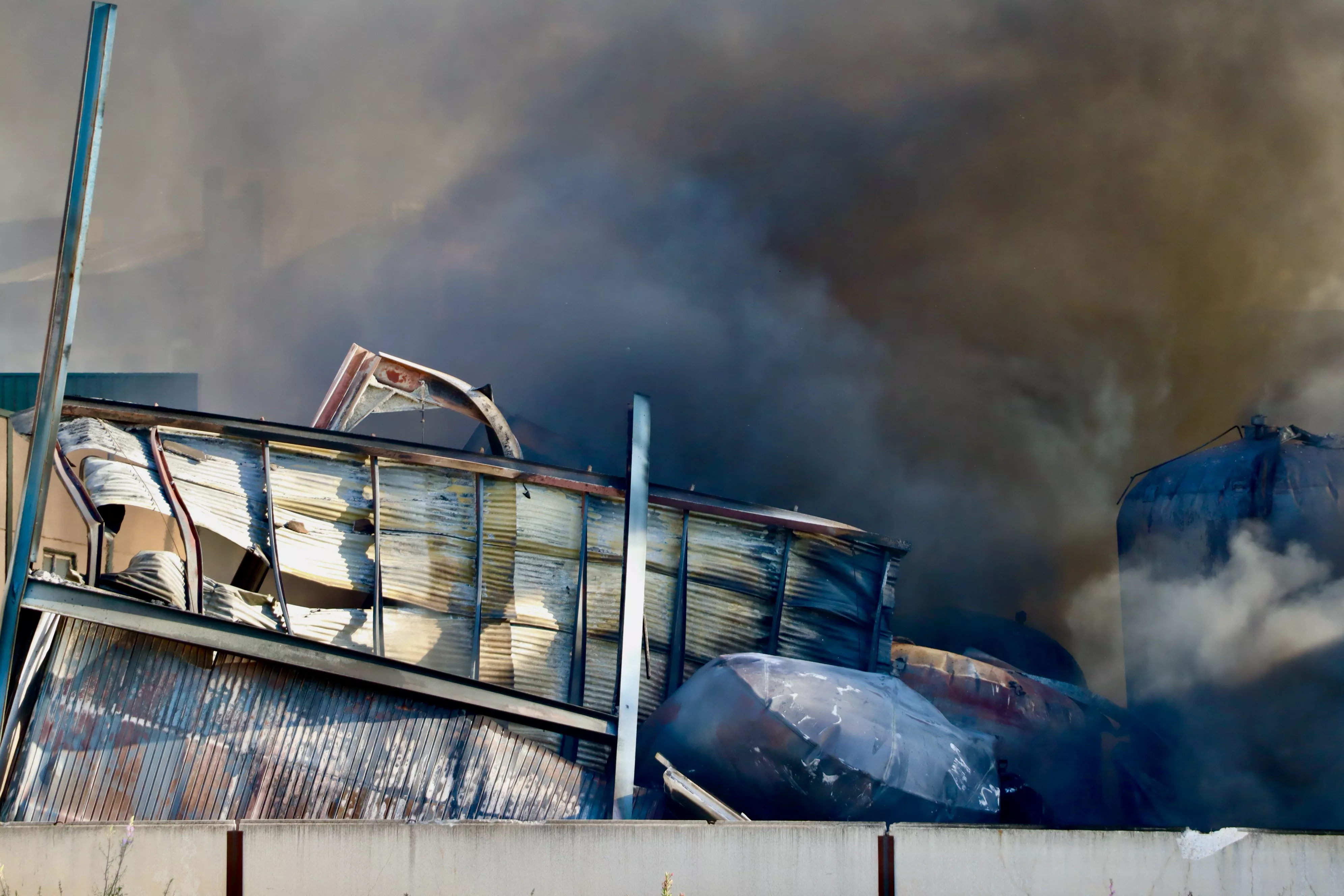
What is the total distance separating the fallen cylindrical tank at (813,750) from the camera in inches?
246

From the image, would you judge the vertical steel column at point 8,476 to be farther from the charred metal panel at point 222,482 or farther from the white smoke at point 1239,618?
the white smoke at point 1239,618

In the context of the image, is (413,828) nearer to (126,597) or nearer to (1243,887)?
(126,597)

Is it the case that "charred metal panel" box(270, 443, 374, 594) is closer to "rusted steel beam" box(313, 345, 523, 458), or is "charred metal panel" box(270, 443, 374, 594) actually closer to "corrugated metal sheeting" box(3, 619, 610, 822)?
"rusted steel beam" box(313, 345, 523, 458)

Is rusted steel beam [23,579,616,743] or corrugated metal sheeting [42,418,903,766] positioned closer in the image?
rusted steel beam [23,579,616,743]

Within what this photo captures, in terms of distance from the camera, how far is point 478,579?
7691 millimetres

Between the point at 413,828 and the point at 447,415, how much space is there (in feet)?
Result: 51.7

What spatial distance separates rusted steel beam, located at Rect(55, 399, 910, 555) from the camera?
705 cm

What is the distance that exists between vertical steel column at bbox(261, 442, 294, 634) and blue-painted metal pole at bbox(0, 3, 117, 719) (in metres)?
1.63

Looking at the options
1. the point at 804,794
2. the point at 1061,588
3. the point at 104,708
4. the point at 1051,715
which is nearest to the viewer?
the point at 104,708

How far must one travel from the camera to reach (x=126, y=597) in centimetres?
552

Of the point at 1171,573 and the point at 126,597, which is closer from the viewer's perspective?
the point at 126,597

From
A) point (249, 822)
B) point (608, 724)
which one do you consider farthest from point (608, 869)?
point (608, 724)

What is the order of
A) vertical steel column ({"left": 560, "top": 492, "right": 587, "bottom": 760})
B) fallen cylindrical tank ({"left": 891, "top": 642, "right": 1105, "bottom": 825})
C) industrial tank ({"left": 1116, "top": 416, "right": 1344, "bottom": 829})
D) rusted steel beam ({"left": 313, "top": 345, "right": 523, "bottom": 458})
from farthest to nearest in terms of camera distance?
industrial tank ({"left": 1116, "top": 416, "right": 1344, "bottom": 829})
fallen cylindrical tank ({"left": 891, "top": 642, "right": 1105, "bottom": 825})
rusted steel beam ({"left": 313, "top": 345, "right": 523, "bottom": 458})
vertical steel column ({"left": 560, "top": 492, "right": 587, "bottom": 760})

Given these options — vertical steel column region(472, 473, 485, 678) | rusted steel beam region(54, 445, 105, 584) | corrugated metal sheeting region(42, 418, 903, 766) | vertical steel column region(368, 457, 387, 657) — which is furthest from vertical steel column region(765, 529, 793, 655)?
rusted steel beam region(54, 445, 105, 584)
